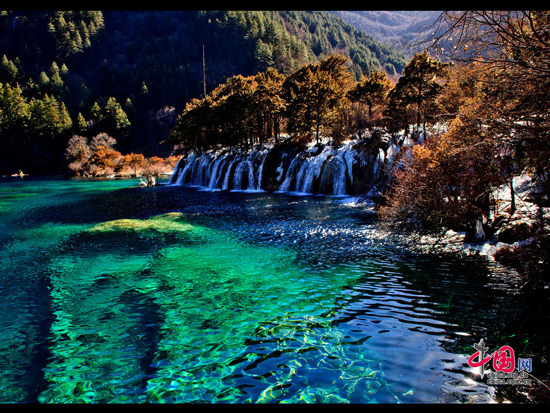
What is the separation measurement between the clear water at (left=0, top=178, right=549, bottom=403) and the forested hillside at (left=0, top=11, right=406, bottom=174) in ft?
243

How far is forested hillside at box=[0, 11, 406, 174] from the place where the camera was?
91.6 metres

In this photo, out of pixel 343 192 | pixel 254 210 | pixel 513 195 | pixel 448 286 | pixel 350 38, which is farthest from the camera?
pixel 350 38

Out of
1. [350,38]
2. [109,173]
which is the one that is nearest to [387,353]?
[109,173]

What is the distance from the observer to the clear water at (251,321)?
5359 mm

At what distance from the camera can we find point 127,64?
15925 cm

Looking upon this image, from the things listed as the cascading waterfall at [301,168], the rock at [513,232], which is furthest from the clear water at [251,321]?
the cascading waterfall at [301,168]

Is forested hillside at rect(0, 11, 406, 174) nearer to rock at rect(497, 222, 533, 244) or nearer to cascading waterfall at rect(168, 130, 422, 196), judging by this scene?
cascading waterfall at rect(168, 130, 422, 196)

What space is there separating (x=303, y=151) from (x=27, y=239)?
2722 centimetres

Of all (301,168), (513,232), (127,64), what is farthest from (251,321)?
(127,64)

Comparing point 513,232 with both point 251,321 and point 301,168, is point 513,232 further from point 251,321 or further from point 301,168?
point 301,168

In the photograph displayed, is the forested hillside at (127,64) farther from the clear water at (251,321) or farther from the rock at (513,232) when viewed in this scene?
the rock at (513,232)

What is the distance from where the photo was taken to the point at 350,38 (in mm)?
189750

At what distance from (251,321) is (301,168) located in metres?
28.6

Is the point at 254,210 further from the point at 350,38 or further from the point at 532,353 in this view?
the point at 350,38
